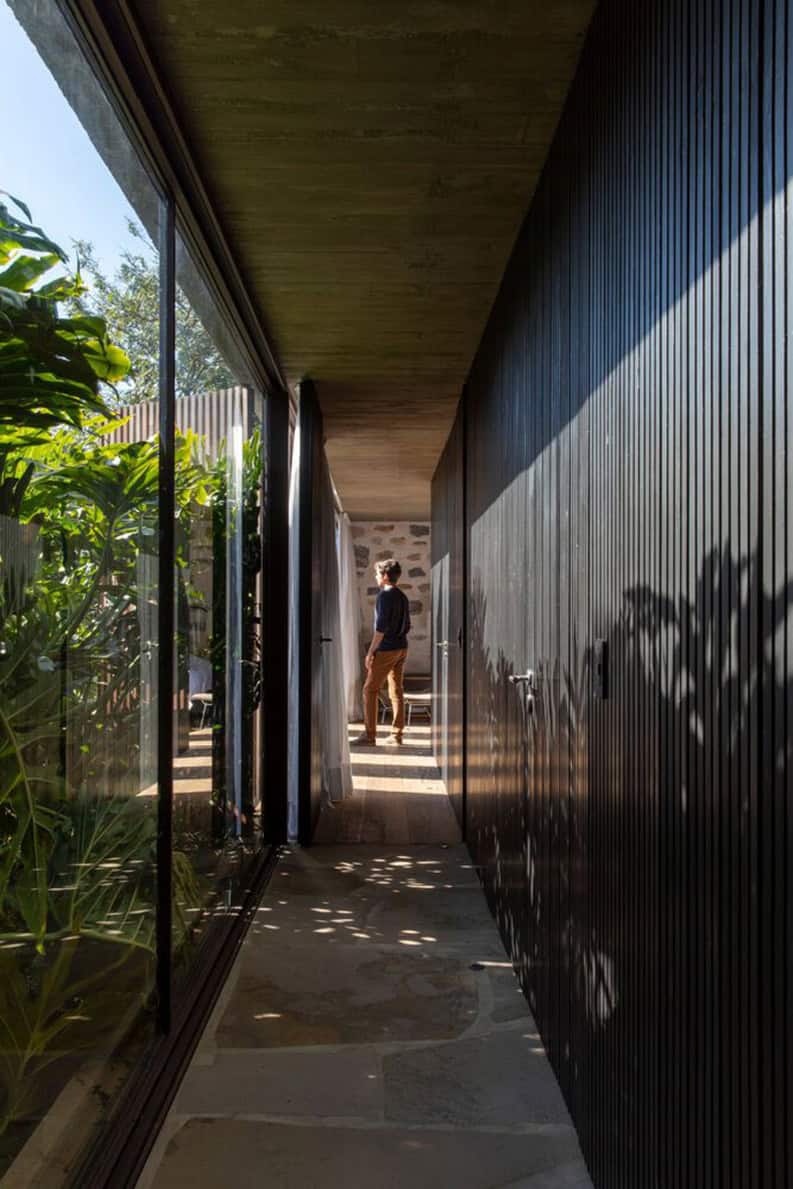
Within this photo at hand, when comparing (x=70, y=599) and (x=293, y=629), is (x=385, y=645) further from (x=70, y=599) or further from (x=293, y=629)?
(x=70, y=599)

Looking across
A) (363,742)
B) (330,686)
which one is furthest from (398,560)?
(330,686)

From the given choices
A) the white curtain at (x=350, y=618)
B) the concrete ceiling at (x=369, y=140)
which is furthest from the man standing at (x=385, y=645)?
the concrete ceiling at (x=369, y=140)

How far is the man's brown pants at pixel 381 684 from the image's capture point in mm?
8594

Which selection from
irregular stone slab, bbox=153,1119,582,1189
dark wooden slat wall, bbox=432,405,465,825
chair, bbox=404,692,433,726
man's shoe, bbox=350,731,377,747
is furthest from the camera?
chair, bbox=404,692,433,726

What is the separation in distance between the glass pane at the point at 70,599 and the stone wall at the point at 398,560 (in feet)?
30.3

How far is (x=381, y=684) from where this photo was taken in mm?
8750

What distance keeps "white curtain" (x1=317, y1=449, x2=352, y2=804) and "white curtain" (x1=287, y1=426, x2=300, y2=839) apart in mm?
327

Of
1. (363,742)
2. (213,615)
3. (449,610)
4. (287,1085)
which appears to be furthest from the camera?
(363,742)

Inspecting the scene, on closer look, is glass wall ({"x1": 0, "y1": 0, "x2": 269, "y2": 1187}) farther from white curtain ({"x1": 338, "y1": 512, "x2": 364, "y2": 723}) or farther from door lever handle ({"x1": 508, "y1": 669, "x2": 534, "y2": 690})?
white curtain ({"x1": 338, "y1": 512, "x2": 364, "y2": 723})

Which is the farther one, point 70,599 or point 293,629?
point 293,629

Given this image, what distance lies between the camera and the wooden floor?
524 cm

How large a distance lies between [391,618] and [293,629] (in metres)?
3.19

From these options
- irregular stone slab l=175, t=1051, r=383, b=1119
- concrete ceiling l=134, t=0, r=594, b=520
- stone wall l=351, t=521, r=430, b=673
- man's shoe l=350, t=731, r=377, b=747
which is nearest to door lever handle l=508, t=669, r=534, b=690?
irregular stone slab l=175, t=1051, r=383, b=1119

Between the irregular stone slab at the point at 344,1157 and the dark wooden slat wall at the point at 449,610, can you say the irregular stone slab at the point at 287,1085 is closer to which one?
the irregular stone slab at the point at 344,1157
